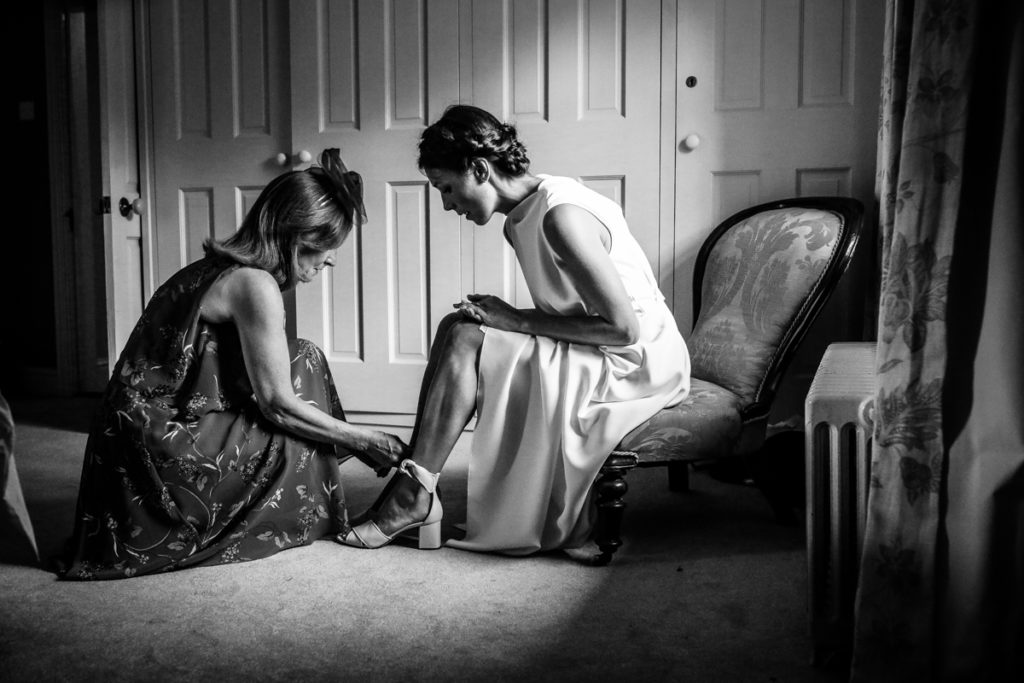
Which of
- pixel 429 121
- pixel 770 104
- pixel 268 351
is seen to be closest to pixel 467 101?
pixel 429 121

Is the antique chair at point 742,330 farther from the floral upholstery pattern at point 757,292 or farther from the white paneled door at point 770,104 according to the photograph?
the white paneled door at point 770,104

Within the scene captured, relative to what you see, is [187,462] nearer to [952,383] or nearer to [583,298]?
[583,298]

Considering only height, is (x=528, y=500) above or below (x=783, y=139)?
below

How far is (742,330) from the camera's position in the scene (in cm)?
246

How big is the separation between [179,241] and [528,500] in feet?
7.91

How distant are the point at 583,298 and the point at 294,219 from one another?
0.67 metres

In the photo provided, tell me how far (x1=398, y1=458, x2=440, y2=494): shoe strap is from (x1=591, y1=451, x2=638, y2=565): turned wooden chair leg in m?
0.38

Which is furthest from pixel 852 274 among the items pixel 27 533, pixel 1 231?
pixel 1 231

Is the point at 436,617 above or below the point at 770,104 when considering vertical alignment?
below

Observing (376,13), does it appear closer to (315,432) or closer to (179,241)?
(179,241)

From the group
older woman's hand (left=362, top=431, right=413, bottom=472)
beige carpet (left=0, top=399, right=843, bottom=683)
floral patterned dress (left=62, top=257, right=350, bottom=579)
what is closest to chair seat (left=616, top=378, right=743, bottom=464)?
beige carpet (left=0, top=399, right=843, bottom=683)

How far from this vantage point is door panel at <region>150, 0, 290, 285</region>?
12.0 feet

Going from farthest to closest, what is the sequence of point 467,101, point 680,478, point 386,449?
point 467,101, point 680,478, point 386,449

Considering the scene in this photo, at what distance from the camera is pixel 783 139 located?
3.05 m
